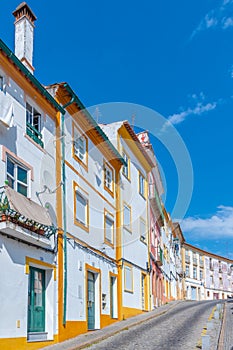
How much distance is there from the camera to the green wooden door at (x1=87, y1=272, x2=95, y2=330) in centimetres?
1763

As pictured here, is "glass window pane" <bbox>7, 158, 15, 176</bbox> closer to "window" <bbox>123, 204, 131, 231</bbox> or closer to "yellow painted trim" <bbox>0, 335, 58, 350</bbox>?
"yellow painted trim" <bbox>0, 335, 58, 350</bbox>

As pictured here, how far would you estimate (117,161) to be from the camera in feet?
74.2

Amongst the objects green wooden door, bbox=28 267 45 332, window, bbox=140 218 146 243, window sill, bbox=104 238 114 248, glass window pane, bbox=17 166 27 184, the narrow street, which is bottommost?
the narrow street

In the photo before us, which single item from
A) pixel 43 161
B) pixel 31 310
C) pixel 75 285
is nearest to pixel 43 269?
pixel 31 310

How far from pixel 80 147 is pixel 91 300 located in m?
5.97

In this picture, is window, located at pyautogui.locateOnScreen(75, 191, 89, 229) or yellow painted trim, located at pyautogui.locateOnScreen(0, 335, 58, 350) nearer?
yellow painted trim, located at pyautogui.locateOnScreen(0, 335, 58, 350)

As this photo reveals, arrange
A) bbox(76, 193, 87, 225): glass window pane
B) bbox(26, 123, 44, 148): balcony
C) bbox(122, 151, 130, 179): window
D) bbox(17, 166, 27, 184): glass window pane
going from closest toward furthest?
bbox(17, 166, 27, 184): glass window pane → bbox(26, 123, 44, 148): balcony → bbox(76, 193, 87, 225): glass window pane → bbox(122, 151, 130, 179): window

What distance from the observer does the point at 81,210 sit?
58.7 feet

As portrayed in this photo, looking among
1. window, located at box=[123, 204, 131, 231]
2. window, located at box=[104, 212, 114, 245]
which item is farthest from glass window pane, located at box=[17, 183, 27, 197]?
window, located at box=[123, 204, 131, 231]

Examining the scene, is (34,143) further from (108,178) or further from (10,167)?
(108,178)

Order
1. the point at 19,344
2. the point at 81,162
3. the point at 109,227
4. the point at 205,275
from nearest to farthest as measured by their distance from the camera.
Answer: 1. the point at 19,344
2. the point at 81,162
3. the point at 109,227
4. the point at 205,275

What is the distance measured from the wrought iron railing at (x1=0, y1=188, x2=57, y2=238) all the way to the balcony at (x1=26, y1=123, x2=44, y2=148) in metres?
2.80

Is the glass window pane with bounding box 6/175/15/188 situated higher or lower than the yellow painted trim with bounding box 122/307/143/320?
higher

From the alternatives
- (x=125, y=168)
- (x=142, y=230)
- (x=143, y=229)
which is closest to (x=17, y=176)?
(x=125, y=168)
